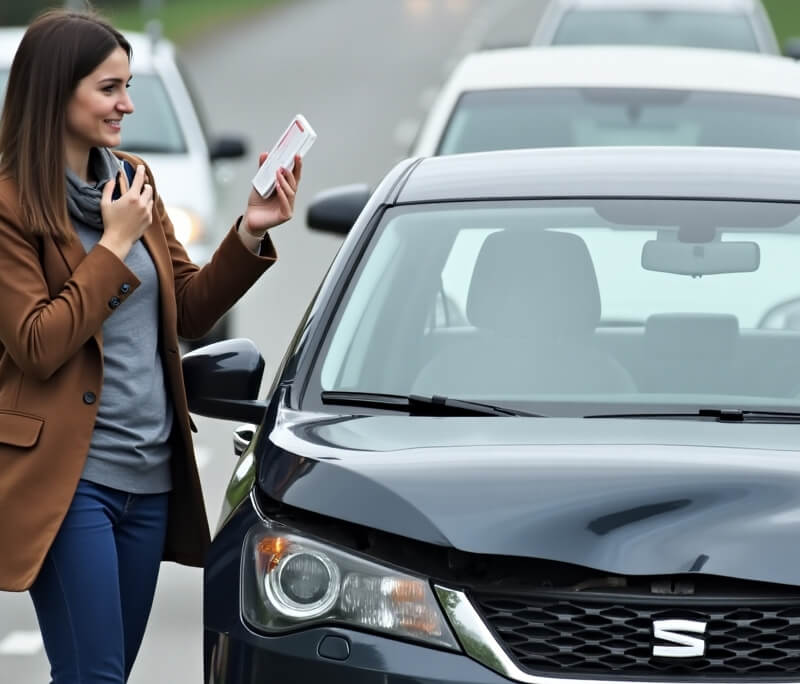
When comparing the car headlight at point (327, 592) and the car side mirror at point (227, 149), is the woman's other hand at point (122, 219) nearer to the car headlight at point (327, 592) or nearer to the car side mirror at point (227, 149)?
the car headlight at point (327, 592)

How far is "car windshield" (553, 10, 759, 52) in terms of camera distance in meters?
15.1

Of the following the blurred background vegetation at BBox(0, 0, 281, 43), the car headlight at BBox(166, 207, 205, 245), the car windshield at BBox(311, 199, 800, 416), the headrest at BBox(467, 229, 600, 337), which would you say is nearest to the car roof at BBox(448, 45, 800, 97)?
the car headlight at BBox(166, 207, 205, 245)

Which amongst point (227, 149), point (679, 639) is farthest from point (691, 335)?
point (227, 149)

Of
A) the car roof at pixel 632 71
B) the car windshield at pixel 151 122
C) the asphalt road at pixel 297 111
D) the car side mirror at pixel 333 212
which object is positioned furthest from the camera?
the car windshield at pixel 151 122

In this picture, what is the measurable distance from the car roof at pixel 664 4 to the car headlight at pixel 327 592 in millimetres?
12630

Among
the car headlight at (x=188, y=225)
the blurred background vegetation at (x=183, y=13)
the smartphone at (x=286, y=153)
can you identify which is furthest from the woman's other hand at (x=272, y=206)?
the blurred background vegetation at (x=183, y=13)

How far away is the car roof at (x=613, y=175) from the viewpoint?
4.58 m

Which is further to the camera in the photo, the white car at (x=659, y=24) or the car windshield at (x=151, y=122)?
the white car at (x=659, y=24)

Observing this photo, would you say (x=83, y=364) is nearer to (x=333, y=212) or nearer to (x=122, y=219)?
(x=122, y=219)

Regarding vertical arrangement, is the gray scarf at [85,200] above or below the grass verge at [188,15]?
below

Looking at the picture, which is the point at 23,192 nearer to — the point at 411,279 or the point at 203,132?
the point at 411,279


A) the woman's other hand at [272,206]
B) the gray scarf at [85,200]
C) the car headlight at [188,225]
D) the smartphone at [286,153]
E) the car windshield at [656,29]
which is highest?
the car windshield at [656,29]

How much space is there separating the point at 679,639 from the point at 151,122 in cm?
940

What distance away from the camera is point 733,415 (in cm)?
388
